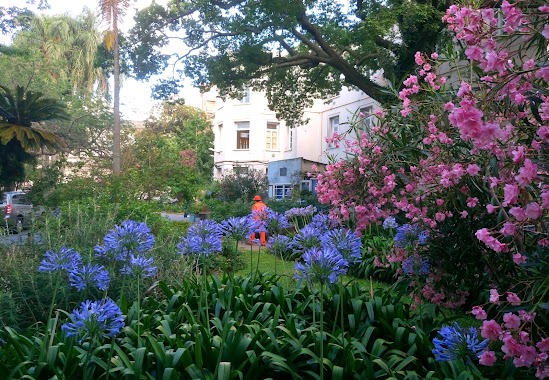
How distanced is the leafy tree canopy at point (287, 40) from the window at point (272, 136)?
1537 cm

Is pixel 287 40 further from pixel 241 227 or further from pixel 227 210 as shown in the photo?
pixel 241 227

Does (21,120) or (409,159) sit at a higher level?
(21,120)

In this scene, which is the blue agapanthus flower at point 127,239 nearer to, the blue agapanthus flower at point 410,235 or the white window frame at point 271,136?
the blue agapanthus flower at point 410,235

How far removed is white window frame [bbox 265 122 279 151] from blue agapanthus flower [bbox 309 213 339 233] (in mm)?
29575

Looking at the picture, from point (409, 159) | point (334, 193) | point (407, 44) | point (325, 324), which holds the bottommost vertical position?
point (325, 324)

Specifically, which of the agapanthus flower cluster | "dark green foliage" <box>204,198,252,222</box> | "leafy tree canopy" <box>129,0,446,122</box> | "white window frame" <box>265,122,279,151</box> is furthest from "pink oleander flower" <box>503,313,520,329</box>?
"white window frame" <box>265,122,279,151</box>

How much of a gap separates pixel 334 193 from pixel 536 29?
9.37ft

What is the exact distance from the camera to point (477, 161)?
3.54 meters

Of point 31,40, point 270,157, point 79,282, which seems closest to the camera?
point 79,282

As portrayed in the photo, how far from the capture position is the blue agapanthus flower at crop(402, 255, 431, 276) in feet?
13.3

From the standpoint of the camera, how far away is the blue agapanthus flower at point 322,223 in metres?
3.87

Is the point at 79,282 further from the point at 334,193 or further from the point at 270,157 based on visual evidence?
the point at 270,157

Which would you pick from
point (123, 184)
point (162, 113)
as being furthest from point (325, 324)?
point (162, 113)

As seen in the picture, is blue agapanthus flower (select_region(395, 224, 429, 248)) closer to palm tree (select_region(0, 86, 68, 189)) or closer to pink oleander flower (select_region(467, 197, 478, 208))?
pink oleander flower (select_region(467, 197, 478, 208))
